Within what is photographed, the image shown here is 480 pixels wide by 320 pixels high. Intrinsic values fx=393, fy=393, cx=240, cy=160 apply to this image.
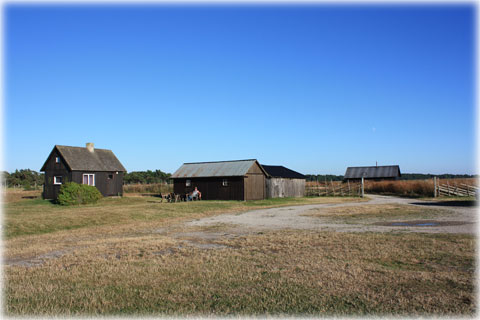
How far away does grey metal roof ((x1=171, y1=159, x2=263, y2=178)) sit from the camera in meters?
40.4

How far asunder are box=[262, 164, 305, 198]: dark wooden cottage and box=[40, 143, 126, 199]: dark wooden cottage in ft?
54.3

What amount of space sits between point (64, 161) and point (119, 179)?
21.1 ft

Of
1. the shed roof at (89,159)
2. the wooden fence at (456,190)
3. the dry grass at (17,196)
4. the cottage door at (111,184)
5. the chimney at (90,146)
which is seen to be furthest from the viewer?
the chimney at (90,146)

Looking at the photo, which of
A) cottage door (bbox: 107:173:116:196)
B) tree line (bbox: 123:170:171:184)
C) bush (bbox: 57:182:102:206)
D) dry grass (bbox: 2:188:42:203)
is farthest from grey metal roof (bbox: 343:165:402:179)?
bush (bbox: 57:182:102:206)

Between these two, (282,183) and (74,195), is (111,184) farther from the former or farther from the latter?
(282,183)

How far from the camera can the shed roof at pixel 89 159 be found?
4006 cm

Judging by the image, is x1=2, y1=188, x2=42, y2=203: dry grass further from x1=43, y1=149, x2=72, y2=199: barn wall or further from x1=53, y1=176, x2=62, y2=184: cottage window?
x1=53, y1=176, x2=62, y2=184: cottage window

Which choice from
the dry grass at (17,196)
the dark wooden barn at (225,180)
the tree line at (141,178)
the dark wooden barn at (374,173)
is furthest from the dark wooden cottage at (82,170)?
the dark wooden barn at (374,173)

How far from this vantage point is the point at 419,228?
1588cm

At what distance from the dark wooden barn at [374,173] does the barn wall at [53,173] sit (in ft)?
181

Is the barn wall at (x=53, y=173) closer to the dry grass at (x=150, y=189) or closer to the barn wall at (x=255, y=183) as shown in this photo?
the barn wall at (x=255, y=183)

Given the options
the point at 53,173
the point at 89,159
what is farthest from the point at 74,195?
the point at 89,159

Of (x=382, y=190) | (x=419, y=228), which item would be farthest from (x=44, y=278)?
(x=382, y=190)

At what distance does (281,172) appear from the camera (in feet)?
159
